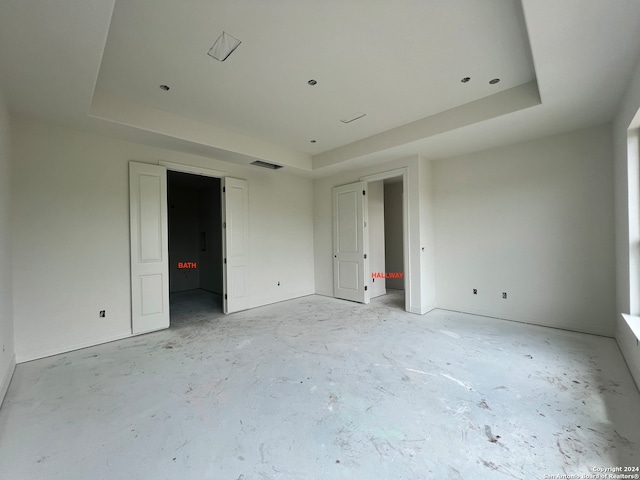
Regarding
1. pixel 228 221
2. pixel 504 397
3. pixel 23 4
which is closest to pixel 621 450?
pixel 504 397

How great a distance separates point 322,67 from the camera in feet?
8.39

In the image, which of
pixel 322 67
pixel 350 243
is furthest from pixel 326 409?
pixel 350 243

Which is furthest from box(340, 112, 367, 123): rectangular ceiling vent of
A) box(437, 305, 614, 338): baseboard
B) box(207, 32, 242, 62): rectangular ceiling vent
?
box(437, 305, 614, 338): baseboard

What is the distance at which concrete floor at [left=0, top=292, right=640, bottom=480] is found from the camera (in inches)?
60.2

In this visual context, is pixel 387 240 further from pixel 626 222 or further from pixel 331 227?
pixel 626 222

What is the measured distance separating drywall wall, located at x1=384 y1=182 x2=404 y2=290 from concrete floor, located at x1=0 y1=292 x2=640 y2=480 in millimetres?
3625

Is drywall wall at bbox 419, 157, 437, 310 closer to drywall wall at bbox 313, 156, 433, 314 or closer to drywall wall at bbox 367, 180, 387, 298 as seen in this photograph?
drywall wall at bbox 313, 156, 433, 314

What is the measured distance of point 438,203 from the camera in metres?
4.71

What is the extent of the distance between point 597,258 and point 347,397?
11.9ft

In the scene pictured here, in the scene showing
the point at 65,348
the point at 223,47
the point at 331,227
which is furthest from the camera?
the point at 331,227

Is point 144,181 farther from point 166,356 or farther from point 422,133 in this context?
point 422,133

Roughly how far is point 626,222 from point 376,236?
12.4 feet

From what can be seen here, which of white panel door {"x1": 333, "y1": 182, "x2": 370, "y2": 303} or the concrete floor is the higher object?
white panel door {"x1": 333, "y1": 182, "x2": 370, "y2": 303}


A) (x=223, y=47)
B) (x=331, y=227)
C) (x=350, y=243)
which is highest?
(x=223, y=47)
